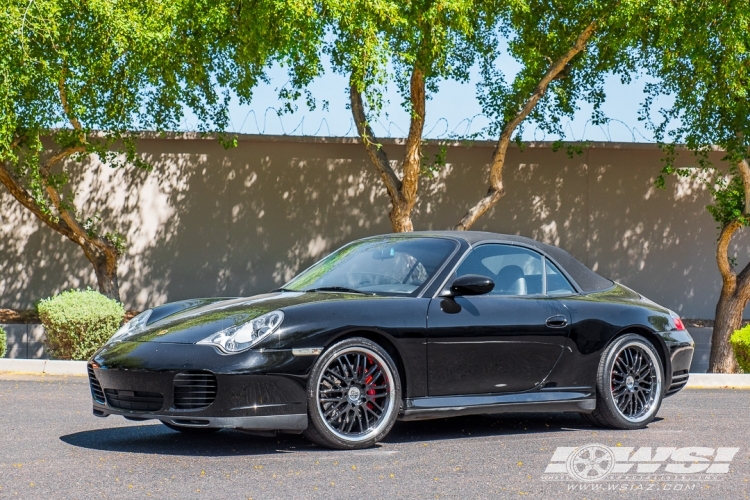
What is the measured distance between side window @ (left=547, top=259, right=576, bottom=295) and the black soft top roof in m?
0.08

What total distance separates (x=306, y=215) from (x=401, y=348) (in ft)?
42.4

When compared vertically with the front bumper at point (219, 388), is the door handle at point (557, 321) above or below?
above

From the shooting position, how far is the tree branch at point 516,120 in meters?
16.7

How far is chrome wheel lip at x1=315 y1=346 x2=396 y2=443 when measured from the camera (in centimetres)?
645

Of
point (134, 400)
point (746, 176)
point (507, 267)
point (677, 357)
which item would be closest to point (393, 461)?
point (134, 400)

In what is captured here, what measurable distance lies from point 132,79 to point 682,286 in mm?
10837

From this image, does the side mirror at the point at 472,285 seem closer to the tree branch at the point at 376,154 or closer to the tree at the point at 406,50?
the tree at the point at 406,50

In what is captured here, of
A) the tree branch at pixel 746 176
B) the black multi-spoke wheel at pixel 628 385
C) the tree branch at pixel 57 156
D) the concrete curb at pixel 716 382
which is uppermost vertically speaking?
the tree branch at pixel 57 156

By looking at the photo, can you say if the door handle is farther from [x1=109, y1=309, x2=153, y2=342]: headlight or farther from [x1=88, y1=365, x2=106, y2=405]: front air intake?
[x1=88, y1=365, x2=106, y2=405]: front air intake

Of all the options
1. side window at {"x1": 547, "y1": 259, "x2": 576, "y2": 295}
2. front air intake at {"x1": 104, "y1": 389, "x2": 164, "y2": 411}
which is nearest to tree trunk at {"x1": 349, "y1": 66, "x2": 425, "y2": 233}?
side window at {"x1": 547, "y1": 259, "x2": 576, "y2": 295}

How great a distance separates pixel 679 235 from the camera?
20094 millimetres

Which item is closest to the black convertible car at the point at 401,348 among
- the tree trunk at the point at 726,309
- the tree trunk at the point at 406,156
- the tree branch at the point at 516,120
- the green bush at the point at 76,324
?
the green bush at the point at 76,324

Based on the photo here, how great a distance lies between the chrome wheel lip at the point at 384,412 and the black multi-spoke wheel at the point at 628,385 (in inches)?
71.2

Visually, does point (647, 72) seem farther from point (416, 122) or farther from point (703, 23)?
point (416, 122)
